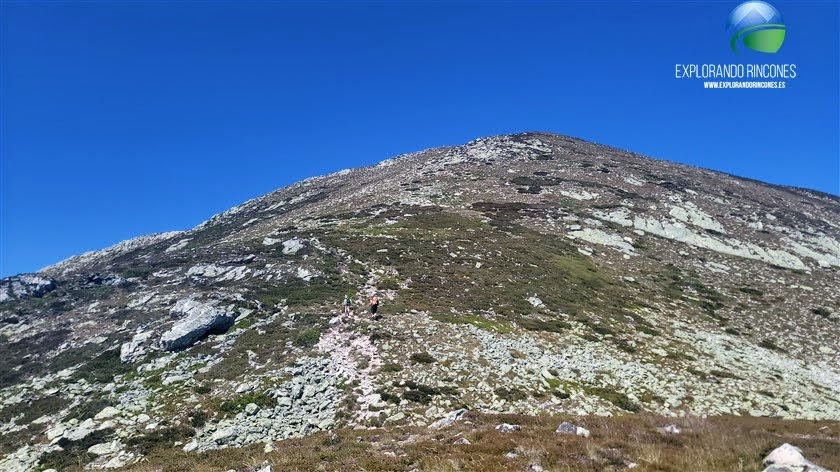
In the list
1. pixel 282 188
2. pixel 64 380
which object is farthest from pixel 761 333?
pixel 282 188

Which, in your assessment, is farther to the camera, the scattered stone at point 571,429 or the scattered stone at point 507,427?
the scattered stone at point 507,427

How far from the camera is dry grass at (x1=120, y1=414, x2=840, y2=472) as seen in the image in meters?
10.7

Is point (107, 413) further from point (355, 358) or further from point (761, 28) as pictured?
point (761, 28)

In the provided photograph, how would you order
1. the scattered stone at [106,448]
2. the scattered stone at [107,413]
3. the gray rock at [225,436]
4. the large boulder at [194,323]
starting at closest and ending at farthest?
the scattered stone at [106,448]
the gray rock at [225,436]
the scattered stone at [107,413]
the large boulder at [194,323]

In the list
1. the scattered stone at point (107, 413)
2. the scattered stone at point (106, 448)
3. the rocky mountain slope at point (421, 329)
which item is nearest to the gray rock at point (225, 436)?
the rocky mountain slope at point (421, 329)

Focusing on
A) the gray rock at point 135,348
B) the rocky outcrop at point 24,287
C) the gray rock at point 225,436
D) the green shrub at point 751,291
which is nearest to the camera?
the gray rock at point 225,436

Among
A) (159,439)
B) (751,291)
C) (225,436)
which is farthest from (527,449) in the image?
(751,291)

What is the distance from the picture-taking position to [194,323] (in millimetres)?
27031

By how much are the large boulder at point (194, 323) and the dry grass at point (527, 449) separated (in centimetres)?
1052

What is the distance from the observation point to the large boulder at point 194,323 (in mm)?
25950

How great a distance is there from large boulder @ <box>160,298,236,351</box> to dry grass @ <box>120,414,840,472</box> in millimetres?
10520

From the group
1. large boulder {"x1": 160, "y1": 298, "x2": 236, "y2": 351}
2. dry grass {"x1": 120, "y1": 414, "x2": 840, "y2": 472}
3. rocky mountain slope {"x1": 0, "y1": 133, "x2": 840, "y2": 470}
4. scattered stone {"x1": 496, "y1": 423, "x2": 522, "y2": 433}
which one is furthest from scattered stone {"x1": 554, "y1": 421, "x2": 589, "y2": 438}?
large boulder {"x1": 160, "y1": 298, "x2": 236, "y2": 351}

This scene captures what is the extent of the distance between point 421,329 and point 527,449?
15530 mm

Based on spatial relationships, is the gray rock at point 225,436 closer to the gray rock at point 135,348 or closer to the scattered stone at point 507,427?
the scattered stone at point 507,427
